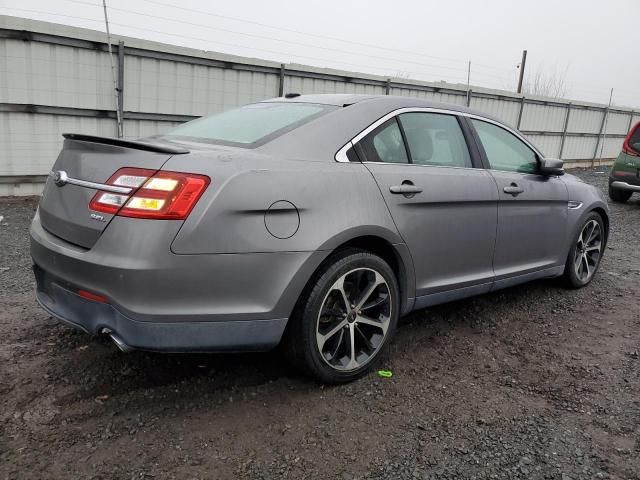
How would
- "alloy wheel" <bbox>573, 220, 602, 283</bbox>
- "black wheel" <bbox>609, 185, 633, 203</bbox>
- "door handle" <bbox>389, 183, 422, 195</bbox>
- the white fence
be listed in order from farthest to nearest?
"black wheel" <bbox>609, 185, 633, 203</bbox>, the white fence, "alloy wheel" <bbox>573, 220, 602, 283</bbox>, "door handle" <bbox>389, 183, 422, 195</bbox>

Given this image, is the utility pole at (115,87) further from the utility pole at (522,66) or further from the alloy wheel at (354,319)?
the utility pole at (522,66)

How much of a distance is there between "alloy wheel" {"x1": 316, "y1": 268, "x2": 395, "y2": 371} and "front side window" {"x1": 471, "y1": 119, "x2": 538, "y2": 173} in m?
1.47

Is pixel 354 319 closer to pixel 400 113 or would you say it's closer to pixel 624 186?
pixel 400 113

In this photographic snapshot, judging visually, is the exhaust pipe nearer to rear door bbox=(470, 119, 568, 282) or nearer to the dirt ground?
the dirt ground

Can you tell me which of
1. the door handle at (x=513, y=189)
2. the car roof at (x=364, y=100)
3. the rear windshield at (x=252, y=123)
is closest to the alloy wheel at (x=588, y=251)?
the door handle at (x=513, y=189)

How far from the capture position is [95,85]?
7.84m

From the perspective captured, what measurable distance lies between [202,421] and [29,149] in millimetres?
6483

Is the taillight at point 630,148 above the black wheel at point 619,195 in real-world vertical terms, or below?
above

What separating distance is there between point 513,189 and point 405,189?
46.1 inches

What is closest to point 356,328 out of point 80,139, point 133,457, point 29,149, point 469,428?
point 469,428

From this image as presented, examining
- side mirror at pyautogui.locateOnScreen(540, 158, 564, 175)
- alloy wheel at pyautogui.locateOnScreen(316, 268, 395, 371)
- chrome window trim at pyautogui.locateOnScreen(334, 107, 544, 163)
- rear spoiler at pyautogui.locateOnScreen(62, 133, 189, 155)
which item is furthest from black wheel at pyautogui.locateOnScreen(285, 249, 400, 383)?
side mirror at pyautogui.locateOnScreen(540, 158, 564, 175)

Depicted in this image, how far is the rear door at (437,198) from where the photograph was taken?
2980mm

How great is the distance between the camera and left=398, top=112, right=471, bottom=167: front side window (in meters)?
3.23

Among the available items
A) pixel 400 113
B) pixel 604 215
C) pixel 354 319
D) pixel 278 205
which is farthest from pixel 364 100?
pixel 604 215
